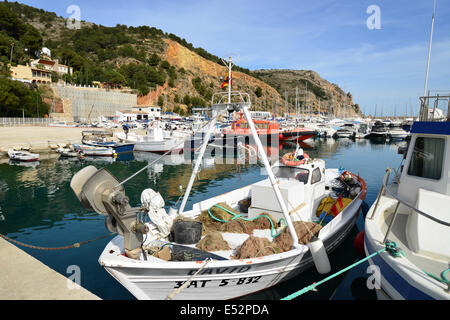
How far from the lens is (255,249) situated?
6.08 m

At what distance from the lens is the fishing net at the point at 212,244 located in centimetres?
643

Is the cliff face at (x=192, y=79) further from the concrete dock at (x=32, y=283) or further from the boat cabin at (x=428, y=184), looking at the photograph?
the boat cabin at (x=428, y=184)

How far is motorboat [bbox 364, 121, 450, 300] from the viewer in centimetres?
431

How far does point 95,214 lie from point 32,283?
801cm

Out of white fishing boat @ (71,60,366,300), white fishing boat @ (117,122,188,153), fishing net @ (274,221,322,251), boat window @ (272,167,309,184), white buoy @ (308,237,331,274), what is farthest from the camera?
white fishing boat @ (117,122,188,153)

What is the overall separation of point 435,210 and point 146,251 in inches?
247

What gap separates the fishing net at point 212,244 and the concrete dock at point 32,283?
98.2 inches

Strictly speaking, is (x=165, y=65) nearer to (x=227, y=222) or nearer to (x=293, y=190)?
(x=293, y=190)

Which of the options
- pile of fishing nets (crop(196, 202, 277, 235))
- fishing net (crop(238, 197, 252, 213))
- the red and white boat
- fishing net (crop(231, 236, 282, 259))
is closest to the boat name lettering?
fishing net (crop(231, 236, 282, 259))

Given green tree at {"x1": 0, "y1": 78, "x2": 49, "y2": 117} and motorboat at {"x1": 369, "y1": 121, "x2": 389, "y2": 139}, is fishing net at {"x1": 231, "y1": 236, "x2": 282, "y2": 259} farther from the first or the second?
motorboat at {"x1": 369, "y1": 121, "x2": 389, "y2": 139}

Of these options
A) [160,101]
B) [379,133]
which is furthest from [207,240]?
[160,101]

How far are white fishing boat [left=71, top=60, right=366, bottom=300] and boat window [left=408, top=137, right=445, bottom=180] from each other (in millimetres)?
2468

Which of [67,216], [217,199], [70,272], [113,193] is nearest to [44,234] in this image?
[67,216]

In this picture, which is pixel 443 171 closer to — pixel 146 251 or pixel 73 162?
pixel 146 251
